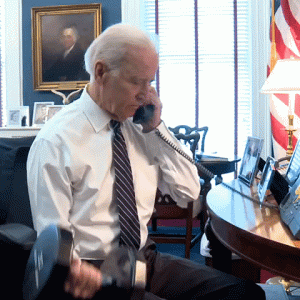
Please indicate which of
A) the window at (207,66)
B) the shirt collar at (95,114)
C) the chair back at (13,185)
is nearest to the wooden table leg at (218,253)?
the shirt collar at (95,114)

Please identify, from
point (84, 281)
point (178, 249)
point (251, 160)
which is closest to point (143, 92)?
point (251, 160)

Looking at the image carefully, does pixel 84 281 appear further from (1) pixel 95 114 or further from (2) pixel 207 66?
(2) pixel 207 66

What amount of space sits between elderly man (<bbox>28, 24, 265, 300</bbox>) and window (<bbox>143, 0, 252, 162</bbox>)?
349 centimetres

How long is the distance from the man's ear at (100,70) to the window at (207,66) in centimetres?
354

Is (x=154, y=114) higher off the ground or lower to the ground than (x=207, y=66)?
lower

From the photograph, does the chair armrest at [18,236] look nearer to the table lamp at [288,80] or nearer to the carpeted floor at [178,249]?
the table lamp at [288,80]

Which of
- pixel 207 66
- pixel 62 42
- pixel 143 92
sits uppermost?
pixel 62 42

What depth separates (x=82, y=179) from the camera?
1427 mm

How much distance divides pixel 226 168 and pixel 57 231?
316cm

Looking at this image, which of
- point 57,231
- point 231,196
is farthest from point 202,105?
point 57,231

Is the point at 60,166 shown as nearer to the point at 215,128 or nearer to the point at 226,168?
the point at 226,168

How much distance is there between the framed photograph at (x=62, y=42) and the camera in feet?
16.4

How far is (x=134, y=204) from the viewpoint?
4.91 ft

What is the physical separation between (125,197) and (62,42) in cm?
401
